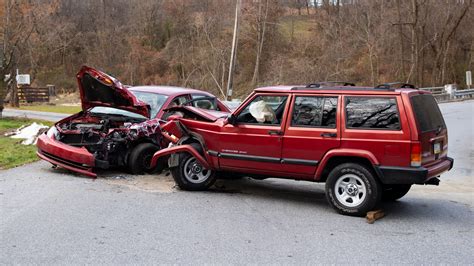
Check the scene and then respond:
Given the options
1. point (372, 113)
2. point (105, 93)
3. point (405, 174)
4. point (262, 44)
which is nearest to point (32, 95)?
point (262, 44)

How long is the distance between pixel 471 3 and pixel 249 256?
147 ft

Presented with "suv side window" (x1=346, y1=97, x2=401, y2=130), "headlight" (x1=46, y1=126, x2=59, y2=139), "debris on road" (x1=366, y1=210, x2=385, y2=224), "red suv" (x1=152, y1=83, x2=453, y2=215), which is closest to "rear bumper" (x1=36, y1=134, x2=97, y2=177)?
"headlight" (x1=46, y1=126, x2=59, y2=139)

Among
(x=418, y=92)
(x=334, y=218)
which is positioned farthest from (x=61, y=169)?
(x=418, y=92)

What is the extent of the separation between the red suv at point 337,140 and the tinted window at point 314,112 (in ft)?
0.05

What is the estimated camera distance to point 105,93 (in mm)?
10148

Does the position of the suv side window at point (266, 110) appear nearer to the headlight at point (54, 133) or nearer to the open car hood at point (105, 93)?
the open car hood at point (105, 93)

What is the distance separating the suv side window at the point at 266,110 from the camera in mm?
7672

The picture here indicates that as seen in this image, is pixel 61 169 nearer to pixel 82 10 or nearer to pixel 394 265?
pixel 394 265

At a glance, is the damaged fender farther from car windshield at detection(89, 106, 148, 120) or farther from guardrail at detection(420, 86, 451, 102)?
guardrail at detection(420, 86, 451, 102)

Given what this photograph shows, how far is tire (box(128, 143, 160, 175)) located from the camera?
31.9 feet

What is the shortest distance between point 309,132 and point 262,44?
1806 inches

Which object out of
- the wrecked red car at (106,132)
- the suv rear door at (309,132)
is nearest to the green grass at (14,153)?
the wrecked red car at (106,132)

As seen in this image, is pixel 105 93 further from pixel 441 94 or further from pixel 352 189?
pixel 441 94

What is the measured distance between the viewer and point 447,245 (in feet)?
18.8
